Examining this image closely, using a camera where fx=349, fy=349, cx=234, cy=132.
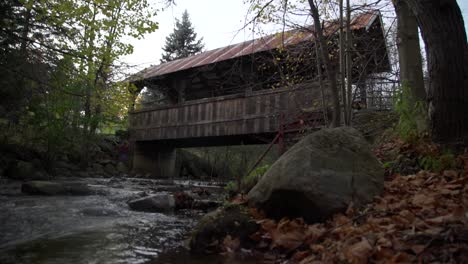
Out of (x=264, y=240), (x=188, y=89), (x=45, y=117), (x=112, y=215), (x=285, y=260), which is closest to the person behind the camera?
(x=285, y=260)

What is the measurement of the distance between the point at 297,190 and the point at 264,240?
532 millimetres

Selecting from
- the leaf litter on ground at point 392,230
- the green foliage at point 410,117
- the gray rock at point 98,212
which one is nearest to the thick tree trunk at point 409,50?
the green foliage at point 410,117

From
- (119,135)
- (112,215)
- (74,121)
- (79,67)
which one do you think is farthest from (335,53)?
(119,135)

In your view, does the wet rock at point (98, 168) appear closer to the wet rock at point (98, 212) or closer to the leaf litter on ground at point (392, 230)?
the wet rock at point (98, 212)

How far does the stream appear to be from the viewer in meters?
2.93

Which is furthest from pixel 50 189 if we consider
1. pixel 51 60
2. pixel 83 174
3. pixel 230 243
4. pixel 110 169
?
pixel 110 169

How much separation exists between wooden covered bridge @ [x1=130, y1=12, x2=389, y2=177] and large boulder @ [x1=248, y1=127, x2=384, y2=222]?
14.5ft

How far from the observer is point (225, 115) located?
45.4 feet

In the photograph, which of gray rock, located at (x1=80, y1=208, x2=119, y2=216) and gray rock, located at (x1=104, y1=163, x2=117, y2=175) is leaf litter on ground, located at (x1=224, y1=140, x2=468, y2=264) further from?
gray rock, located at (x1=104, y1=163, x2=117, y2=175)

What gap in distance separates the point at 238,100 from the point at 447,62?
998 cm

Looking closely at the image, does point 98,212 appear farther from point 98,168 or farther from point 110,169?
point 110,169

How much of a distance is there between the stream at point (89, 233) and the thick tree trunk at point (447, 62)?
9.34 ft

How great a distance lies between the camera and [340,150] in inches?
141

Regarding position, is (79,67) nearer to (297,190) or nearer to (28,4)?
(28,4)
